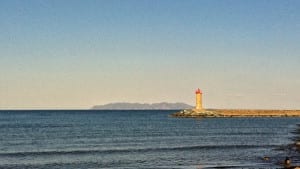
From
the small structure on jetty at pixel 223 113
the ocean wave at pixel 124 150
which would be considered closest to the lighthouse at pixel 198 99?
the small structure on jetty at pixel 223 113

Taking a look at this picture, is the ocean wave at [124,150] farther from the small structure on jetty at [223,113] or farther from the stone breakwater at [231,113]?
the stone breakwater at [231,113]

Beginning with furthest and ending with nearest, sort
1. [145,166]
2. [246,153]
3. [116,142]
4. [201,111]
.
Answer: [201,111] < [116,142] < [246,153] < [145,166]

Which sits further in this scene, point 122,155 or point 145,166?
point 122,155

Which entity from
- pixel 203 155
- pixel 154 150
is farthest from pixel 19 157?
pixel 203 155

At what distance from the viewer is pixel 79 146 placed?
196 ft

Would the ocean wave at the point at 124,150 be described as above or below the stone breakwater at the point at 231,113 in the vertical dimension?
below

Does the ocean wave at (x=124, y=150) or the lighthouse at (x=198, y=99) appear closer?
the ocean wave at (x=124, y=150)

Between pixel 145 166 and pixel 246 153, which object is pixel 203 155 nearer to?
pixel 246 153

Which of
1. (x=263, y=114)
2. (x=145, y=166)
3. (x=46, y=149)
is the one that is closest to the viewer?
(x=145, y=166)

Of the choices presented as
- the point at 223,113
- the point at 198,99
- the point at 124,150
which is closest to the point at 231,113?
the point at 223,113

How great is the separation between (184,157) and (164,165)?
6184 millimetres

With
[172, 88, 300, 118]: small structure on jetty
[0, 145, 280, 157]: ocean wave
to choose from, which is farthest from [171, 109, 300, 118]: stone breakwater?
[0, 145, 280, 157]: ocean wave

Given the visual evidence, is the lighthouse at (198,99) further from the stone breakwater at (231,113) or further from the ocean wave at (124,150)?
the ocean wave at (124,150)

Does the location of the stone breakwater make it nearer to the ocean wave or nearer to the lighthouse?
the lighthouse
